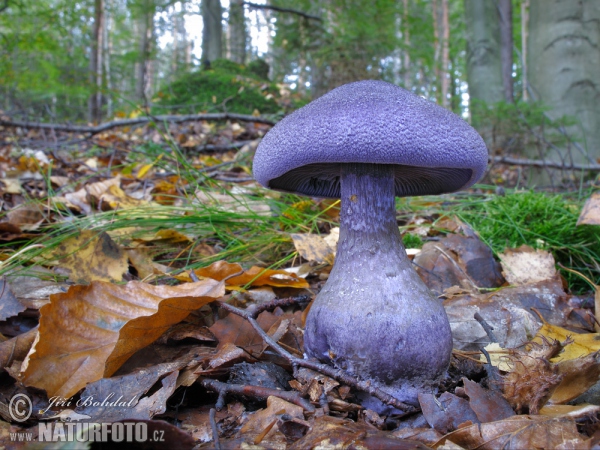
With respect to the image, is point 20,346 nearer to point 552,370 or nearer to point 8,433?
point 8,433

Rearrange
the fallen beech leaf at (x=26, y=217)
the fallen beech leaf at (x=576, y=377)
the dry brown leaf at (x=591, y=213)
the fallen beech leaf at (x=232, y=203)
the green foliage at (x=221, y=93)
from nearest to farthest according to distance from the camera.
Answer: the fallen beech leaf at (x=576, y=377), the dry brown leaf at (x=591, y=213), the fallen beech leaf at (x=26, y=217), the fallen beech leaf at (x=232, y=203), the green foliage at (x=221, y=93)

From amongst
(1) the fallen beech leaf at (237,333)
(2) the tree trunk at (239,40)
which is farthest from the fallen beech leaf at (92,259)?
(2) the tree trunk at (239,40)

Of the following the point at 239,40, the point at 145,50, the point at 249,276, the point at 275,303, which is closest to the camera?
the point at 275,303

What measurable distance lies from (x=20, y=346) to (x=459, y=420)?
1.50m

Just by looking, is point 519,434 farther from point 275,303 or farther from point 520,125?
point 520,125

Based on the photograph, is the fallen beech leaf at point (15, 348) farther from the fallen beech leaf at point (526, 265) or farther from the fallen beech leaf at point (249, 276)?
the fallen beech leaf at point (526, 265)

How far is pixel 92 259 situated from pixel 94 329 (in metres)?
0.81

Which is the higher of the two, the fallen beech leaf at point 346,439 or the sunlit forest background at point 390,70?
the sunlit forest background at point 390,70

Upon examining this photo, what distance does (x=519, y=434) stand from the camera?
3.68 feet

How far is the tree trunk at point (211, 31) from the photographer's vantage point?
1018 cm

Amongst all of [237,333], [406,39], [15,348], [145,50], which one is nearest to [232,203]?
[237,333]

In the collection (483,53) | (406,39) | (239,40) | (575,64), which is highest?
(406,39)

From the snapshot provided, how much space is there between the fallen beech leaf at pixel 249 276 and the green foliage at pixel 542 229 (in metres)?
1.31

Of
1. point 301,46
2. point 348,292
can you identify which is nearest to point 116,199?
point 348,292
